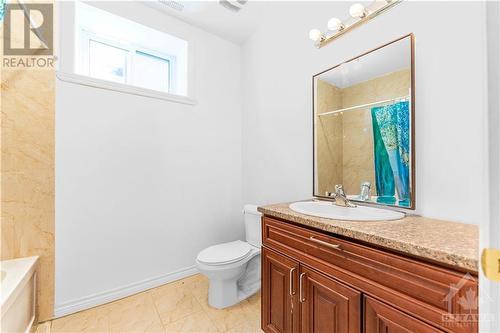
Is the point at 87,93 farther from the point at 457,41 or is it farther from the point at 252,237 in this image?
the point at 457,41

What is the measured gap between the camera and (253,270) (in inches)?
76.5

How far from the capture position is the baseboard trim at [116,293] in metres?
1.62

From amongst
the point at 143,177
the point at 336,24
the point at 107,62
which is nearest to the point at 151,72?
the point at 107,62

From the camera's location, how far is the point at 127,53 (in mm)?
2127

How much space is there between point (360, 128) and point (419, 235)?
0.82m

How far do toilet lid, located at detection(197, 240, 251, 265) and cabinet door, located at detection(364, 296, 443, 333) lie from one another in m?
1.03

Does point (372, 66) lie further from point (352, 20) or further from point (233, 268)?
point (233, 268)

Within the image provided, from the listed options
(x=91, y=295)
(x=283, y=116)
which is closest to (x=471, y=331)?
(x=283, y=116)

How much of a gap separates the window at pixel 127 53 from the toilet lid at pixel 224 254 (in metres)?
1.57

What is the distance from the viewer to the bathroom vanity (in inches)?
25.1

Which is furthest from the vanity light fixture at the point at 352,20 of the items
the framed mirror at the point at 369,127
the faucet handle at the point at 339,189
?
the faucet handle at the point at 339,189

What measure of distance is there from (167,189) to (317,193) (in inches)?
53.8

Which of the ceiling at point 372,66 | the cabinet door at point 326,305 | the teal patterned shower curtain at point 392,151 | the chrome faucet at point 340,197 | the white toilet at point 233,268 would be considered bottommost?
the white toilet at point 233,268

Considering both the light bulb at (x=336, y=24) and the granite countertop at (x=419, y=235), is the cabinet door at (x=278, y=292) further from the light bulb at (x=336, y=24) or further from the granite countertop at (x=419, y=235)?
the light bulb at (x=336, y=24)
